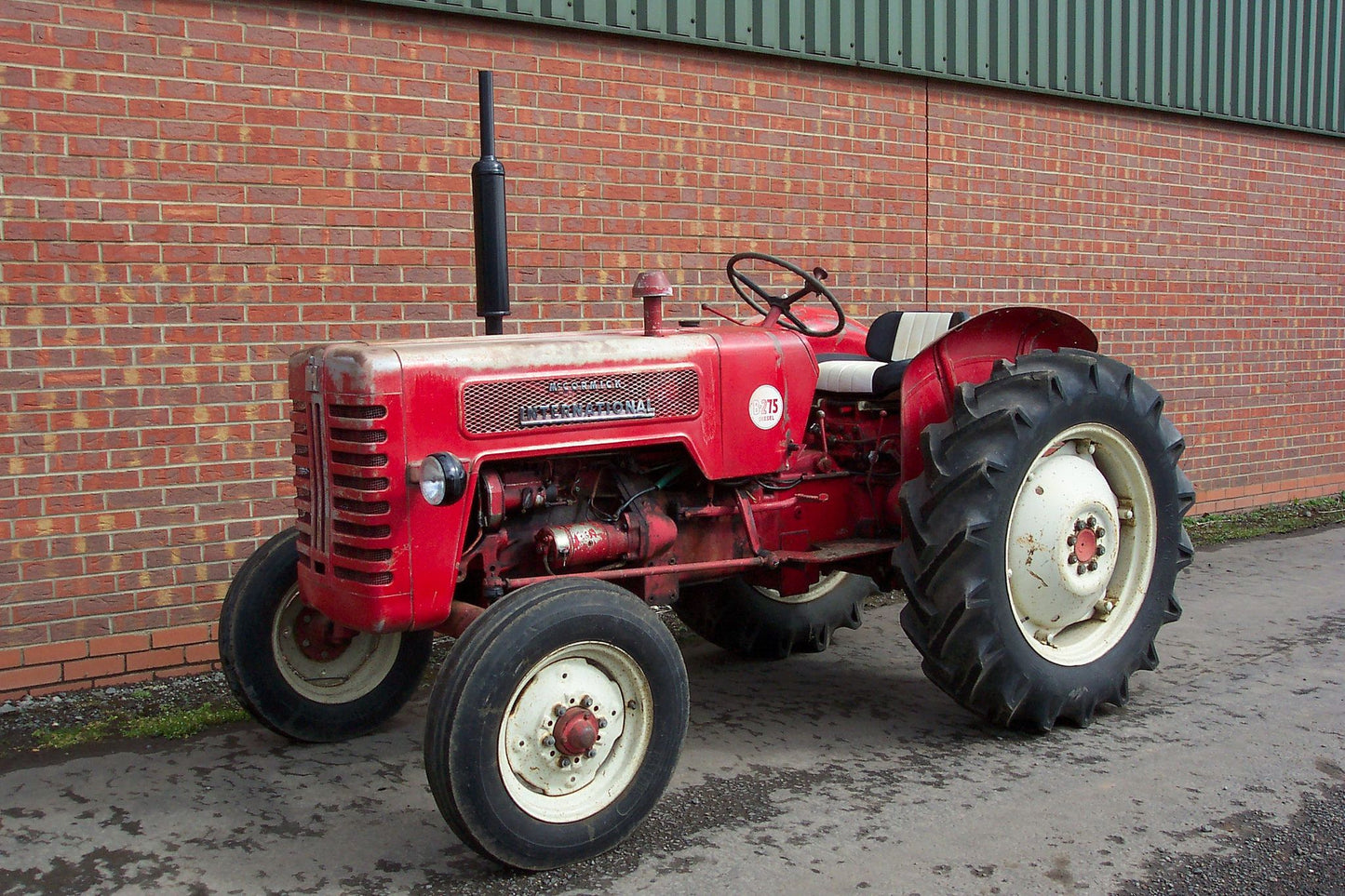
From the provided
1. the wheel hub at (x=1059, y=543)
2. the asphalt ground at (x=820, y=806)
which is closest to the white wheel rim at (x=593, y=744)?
the asphalt ground at (x=820, y=806)

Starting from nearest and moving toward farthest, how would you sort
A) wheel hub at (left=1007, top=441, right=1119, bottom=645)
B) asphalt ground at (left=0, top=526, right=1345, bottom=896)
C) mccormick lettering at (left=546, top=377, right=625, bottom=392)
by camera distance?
asphalt ground at (left=0, top=526, right=1345, bottom=896), mccormick lettering at (left=546, top=377, right=625, bottom=392), wheel hub at (left=1007, top=441, right=1119, bottom=645)

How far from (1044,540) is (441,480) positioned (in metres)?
2.12

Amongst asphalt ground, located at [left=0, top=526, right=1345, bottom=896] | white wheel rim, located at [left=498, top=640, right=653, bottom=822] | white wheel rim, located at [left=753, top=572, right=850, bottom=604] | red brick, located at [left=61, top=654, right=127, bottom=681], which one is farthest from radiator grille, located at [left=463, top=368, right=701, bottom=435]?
red brick, located at [left=61, top=654, right=127, bottom=681]

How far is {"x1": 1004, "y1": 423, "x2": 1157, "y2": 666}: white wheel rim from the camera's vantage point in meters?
4.16

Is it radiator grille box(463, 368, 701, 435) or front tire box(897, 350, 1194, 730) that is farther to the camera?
front tire box(897, 350, 1194, 730)

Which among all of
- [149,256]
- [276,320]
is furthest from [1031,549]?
[149,256]

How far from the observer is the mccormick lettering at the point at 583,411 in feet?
11.5

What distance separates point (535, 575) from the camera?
3719mm

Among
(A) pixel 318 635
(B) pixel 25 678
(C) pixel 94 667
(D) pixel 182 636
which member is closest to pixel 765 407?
(A) pixel 318 635

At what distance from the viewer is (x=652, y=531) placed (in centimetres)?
Result: 378

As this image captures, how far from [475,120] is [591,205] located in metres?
0.68

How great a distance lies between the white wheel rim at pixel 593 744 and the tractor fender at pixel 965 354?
1444 millimetres

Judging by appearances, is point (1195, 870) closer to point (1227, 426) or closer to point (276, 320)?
point (276, 320)

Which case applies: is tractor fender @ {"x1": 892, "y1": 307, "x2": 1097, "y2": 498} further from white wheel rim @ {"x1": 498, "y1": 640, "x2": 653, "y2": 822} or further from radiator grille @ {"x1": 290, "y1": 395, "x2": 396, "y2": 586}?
radiator grille @ {"x1": 290, "y1": 395, "x2": 396, "y2": 586}
